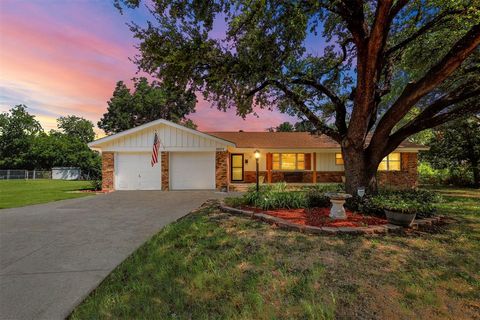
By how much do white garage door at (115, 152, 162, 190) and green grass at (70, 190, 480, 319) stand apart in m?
9.65

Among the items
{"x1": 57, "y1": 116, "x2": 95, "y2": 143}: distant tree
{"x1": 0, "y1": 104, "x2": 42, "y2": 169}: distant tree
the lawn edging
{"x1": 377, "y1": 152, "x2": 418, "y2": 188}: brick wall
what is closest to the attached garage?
the lawn edging

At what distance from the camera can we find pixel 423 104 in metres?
16.8

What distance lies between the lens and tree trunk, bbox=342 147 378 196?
7.55 metres

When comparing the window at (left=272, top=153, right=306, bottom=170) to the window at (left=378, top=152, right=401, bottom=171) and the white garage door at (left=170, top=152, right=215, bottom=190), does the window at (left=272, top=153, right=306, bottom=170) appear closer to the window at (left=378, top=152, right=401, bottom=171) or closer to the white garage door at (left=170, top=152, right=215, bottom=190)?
the white garage door at (left=170, top=152, right=215, bottom=190)

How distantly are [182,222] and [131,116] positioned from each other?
1356 inches

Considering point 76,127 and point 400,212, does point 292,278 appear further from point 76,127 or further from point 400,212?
point 76,127

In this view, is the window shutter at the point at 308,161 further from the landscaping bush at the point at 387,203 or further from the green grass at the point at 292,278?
the green grass at the point at 292,278

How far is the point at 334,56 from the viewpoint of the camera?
9555 mm

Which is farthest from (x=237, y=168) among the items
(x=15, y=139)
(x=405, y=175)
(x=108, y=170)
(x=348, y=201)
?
(x=15, y=139)

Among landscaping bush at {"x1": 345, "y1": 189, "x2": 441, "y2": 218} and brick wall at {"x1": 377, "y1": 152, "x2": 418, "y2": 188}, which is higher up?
brick wall at {"x1": 377, "y1": 152, "x2": 418, "y2": 188}

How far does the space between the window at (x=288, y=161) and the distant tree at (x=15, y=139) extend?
36.7 metres

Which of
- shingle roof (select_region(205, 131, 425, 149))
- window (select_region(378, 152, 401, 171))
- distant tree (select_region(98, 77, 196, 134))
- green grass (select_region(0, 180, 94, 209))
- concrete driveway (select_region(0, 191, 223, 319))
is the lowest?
concrete driveway (select_region(0, 191, 223, 319))

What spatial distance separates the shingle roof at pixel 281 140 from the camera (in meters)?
16.8

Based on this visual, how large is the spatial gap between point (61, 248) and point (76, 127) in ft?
229
